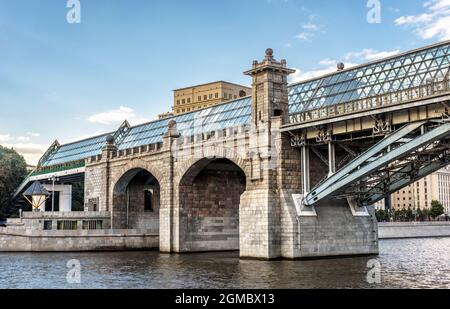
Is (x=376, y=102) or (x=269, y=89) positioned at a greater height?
(x=269, y=89)

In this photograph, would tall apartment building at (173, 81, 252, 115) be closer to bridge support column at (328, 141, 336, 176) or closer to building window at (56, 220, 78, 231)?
building window at (56, 220, 78, 231)

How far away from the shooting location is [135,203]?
7388 cm

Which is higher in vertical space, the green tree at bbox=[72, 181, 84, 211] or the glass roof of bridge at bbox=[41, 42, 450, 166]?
the glass roof of bridge at bbox=[41, 42, 450, 166]

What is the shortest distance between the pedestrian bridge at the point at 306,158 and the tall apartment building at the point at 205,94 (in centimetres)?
7278

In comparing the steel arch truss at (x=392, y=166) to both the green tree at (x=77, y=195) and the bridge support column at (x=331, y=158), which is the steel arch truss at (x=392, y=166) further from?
the green tree at (x=77, y=195)

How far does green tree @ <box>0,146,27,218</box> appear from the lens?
4031 inches

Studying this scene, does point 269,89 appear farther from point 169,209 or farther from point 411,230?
point 411,230

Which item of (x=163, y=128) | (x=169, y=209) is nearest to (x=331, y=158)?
Result: (x=169, y=209)

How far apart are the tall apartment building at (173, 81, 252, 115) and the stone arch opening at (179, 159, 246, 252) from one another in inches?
2762

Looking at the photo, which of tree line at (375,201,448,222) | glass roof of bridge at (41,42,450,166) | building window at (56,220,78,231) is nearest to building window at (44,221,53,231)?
Result: building window at (56,220,78,231)

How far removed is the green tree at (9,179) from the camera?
10238 cm

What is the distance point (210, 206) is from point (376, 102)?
82.4ft

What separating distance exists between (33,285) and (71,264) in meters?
13.2
